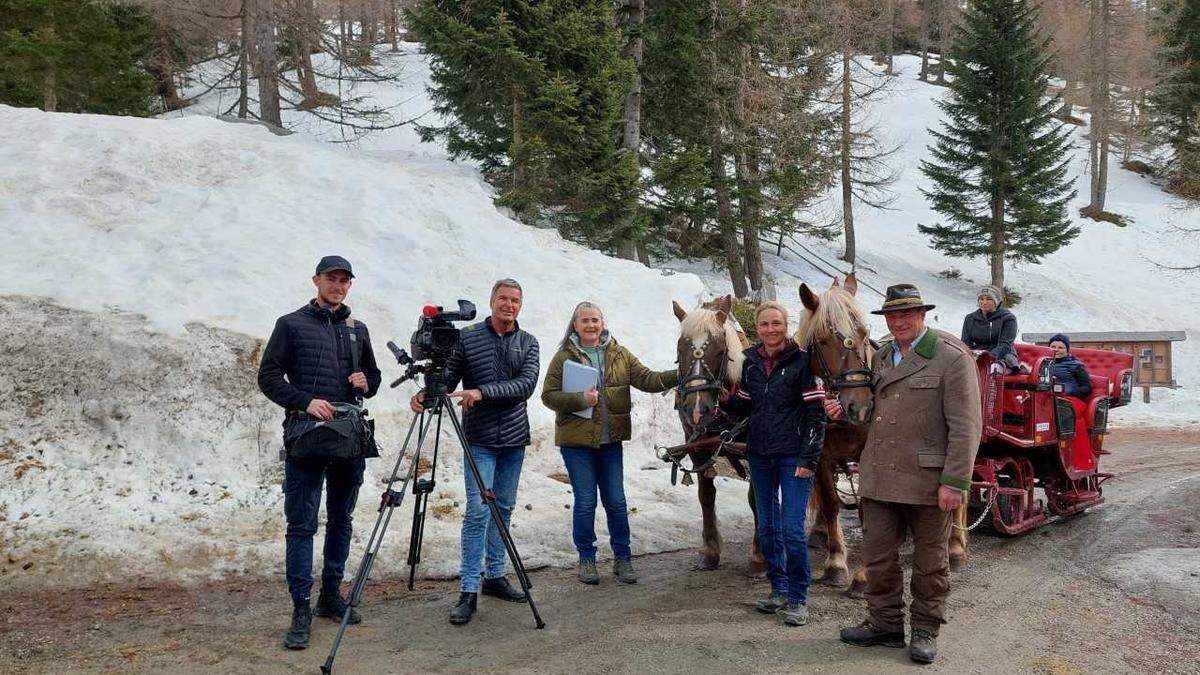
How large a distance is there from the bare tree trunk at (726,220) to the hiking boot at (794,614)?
45.3 feet

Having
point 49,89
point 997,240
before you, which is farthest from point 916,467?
point 997,240

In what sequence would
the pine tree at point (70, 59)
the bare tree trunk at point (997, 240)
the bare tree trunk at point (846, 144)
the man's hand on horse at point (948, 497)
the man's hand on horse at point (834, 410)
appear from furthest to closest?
the bare tree trunk at point (997, 240) → the bare tree trunk at point (846, 144) → the pine tree at point (70, 59) → the man's hand on horse at point (834, 410) → the man's hand on horse at point (948, 497)

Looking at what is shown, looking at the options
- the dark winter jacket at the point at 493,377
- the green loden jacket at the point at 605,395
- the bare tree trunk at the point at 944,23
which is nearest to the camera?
the dark winter jacket at the point at 493,377

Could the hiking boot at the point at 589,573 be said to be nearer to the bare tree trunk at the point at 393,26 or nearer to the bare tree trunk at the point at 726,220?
the bare tree trunk at the point at 726,220

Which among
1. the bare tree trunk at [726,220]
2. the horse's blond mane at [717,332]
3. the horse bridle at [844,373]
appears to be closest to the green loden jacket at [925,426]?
the horse bridle at [844,373]

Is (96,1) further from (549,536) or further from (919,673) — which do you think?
(919,673)

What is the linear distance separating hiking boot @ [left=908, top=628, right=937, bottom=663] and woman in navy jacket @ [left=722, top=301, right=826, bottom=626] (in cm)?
67

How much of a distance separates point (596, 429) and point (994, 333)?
481 centimetres

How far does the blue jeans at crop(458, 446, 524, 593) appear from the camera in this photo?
4.82 m

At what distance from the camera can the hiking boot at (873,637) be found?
434 cm

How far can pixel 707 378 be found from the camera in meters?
5.07

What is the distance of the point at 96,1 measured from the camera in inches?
619

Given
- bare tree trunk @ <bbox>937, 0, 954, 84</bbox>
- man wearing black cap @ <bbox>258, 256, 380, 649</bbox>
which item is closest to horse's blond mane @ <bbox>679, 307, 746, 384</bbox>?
man wearing black cap @ <bbox>258, 256, 380, 649</bbox>

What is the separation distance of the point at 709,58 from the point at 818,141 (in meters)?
3.53
